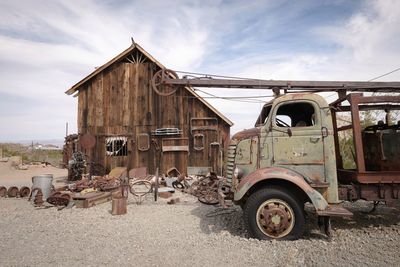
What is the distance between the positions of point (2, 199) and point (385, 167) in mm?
12000

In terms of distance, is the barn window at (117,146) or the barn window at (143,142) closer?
the barn window at (143,142)

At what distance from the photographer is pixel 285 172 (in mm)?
5641

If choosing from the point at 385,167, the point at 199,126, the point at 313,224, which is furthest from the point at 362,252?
the point at 199,126

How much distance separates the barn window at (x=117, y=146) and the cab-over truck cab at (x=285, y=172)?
1002 cm

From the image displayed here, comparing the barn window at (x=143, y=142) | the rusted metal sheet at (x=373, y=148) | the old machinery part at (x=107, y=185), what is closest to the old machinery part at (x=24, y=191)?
the old machinery part at (x=107, y=185)

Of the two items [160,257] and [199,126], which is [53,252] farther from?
[199,126]

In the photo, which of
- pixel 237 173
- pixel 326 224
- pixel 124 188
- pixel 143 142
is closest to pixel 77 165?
pixel 143 142

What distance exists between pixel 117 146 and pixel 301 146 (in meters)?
11.5

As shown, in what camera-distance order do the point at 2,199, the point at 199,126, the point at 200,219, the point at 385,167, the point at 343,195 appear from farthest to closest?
the point at 199,126
the point at 2,199
the point at 200,219
the point at 385,167
the point at 343,195

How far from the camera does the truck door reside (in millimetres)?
5805

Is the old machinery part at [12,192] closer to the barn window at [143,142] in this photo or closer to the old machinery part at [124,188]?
the old machinery part at [124,188]

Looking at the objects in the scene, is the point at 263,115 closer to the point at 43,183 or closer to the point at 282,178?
the point at 282,178

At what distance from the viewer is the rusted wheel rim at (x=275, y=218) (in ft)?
18.2

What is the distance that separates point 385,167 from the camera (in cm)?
655
